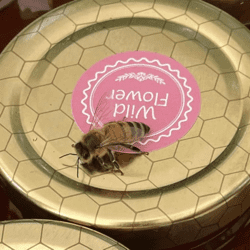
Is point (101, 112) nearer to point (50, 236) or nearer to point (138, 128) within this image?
point (138, 128)

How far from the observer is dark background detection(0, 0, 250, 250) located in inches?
33.3

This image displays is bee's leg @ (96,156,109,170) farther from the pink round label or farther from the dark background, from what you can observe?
the dark background

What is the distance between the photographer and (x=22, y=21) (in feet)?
3.56

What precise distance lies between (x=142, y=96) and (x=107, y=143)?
0.43ft

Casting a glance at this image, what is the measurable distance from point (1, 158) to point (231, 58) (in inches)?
18.4

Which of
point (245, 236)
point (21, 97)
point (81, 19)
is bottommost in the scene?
point (245, 236)

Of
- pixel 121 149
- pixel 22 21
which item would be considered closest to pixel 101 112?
pixel 121 149

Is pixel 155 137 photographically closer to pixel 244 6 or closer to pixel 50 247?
pixel 50 247

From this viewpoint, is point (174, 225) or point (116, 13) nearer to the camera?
point (174, 225)

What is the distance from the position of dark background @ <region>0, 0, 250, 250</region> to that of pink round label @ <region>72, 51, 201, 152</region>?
0.23m

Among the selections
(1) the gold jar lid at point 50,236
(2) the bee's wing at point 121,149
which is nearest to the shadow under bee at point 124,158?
(2) the bee's wing at point 121,149

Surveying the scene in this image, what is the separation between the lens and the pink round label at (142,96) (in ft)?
2.46

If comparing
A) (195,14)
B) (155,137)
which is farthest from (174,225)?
(195,14)

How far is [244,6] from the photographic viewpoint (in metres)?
0.98
